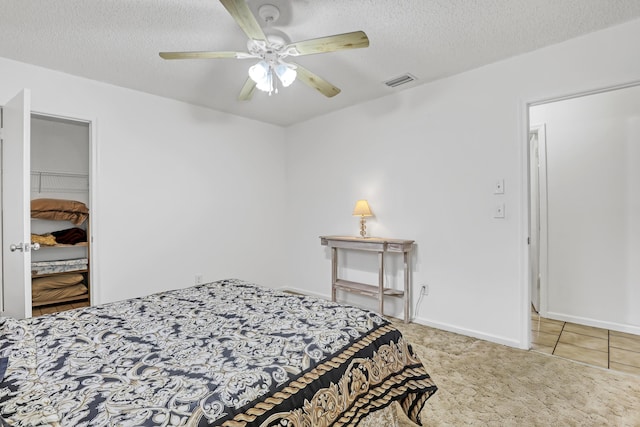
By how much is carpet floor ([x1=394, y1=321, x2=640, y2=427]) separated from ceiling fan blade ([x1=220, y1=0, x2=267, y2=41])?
2.26 metres

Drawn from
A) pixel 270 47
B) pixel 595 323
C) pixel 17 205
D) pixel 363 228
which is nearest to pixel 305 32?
pixel 270 47

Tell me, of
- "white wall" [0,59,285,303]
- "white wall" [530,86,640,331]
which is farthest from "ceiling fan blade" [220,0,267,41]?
"white wall" [530,86,640,331]

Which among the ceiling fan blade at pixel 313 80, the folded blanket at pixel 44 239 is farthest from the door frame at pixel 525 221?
the folded blanket at pixel 44 239

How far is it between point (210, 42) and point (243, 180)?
2.04 meters

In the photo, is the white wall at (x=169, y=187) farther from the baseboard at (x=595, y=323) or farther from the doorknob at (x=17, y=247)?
the baseboard at (x=595, y=323)

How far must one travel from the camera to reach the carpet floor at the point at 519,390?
1748mm

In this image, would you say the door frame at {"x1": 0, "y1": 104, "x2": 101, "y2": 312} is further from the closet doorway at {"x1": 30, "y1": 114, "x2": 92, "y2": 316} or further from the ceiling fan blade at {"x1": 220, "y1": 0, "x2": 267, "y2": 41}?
the ceiling fan blade at {"x1": 220, "y1": 0, "x2": 267, "y2": 41}

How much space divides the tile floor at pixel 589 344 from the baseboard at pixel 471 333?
0.51ft

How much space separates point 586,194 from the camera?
10.5ft

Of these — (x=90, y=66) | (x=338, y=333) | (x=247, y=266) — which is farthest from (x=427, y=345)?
(x=90, y=66)

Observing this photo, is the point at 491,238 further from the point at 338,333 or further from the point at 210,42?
the point at 210,42

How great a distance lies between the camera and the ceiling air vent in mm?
2979

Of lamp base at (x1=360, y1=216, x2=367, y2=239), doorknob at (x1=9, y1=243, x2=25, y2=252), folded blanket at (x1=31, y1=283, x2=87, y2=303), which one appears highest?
lamp base at (x1=360, y1=216, x2=367, y2=239)

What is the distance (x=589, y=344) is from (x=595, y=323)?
1.94 ft
